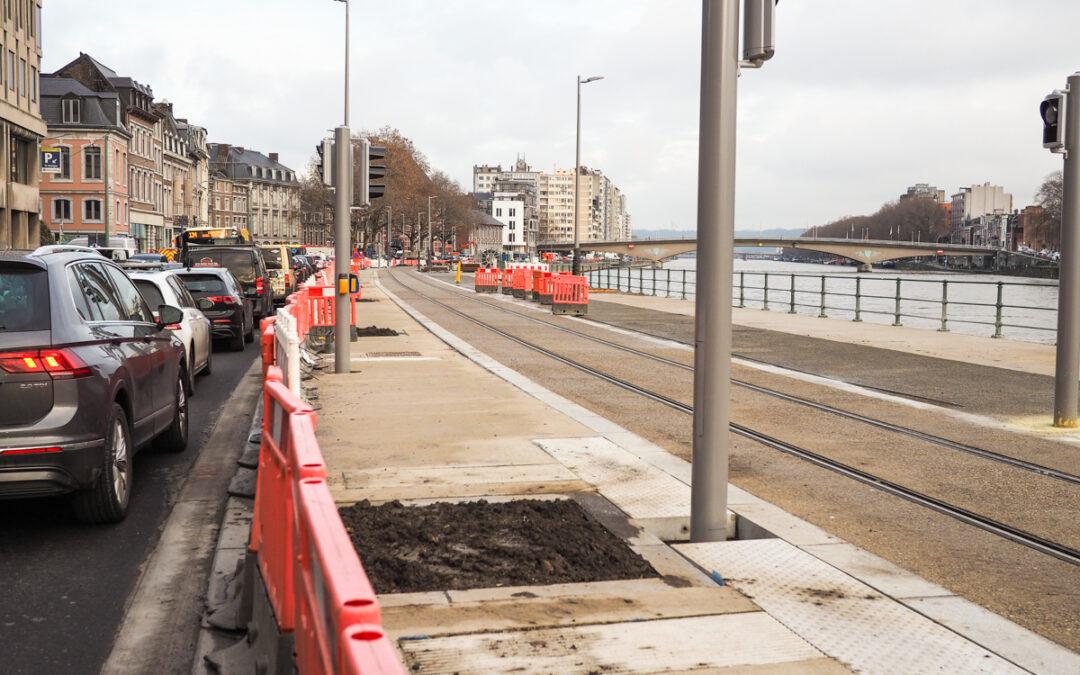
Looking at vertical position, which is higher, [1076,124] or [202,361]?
[1076,124]

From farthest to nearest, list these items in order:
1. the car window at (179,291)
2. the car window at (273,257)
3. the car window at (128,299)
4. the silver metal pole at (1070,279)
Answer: the car window at (273,257) < the car window at (179,291) < the silver metal pole at (1070,279) < the car window at (128,299)

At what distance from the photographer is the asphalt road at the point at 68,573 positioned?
16.1 ft

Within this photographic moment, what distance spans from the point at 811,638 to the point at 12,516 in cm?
535

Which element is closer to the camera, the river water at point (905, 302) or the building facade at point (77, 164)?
the river water at point (905, 302)

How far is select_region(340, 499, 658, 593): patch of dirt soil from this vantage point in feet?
17.6

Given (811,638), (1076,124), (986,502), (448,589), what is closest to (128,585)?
(448,589)

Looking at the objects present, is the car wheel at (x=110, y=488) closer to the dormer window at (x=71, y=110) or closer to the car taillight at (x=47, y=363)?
the car taillight at (x=47, y=363)

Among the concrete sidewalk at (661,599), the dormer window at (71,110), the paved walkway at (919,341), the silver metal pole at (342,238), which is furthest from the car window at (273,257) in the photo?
the dormer window at (71,110)

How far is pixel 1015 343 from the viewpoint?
21.9 meters

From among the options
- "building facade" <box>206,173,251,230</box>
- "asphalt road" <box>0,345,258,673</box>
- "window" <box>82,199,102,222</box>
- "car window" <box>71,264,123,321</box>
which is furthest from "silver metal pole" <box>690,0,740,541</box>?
"building facade" <box>206,173,251,230</box>

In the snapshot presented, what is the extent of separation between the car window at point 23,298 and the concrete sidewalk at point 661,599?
208 centimetres

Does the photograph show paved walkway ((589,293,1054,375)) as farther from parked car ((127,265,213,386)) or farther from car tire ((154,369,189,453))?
car tire ((154,369,189,453))

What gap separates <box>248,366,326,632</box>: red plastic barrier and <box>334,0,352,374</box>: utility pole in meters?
9.41

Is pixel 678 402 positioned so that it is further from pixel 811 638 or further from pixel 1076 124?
pixel 811 638
